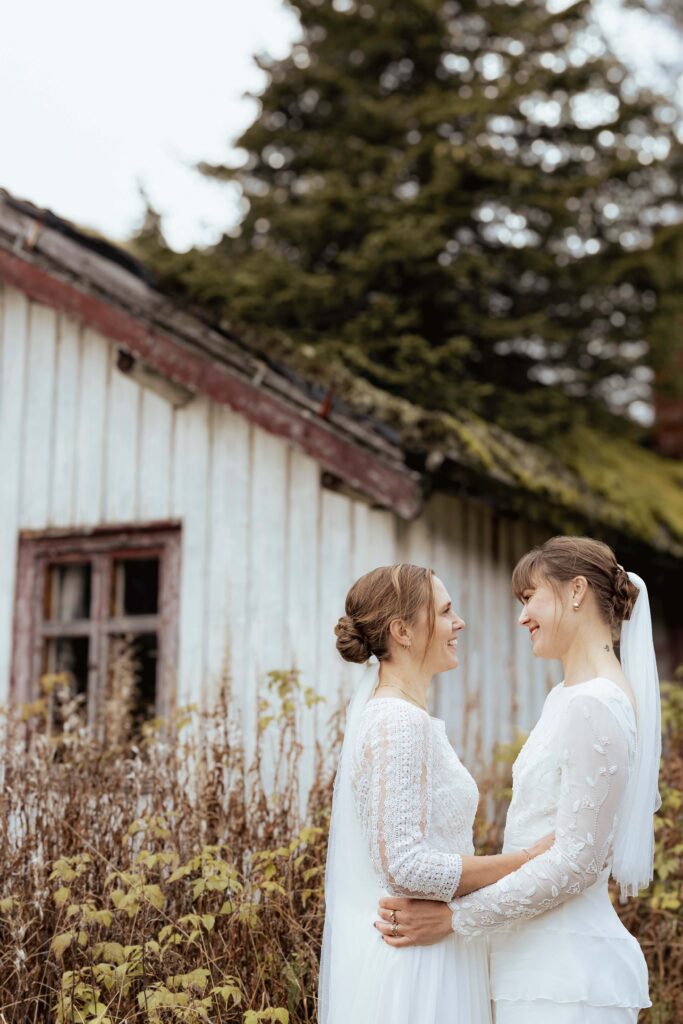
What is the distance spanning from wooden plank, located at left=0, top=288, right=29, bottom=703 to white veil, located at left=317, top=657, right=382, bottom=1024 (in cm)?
439

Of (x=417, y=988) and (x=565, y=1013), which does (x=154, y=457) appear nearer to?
(x=417, y=988)

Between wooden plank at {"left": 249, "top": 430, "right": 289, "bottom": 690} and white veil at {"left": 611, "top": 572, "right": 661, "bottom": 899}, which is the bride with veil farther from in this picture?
wooden plank at {"left": 249, "top": 430, "right": 289, "bottom": 690}

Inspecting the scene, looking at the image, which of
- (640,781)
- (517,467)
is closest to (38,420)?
(517,467)

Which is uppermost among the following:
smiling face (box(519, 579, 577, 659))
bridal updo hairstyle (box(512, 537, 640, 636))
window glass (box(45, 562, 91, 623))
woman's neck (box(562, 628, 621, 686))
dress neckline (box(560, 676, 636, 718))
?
window glass (box(45, 562, 91, 623))

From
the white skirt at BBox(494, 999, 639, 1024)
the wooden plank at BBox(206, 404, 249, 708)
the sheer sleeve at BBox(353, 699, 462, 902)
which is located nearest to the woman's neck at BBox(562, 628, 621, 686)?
the sheer sleeve at BBox(353, 699, 462, 902)

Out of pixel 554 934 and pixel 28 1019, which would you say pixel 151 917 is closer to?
pixel 28 1019

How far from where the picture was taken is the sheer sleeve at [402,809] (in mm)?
3090

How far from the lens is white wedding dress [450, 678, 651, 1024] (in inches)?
119

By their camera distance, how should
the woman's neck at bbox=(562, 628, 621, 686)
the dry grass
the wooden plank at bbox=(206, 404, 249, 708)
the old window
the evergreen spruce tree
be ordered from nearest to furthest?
the woman's neck at bbox=(562, 628, 621, 686) < the dry grass < the wooden plank at bbox=(206, 404, 249, 708) < the old window < the evergreen spruce tree

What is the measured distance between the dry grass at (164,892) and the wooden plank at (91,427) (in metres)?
2.24

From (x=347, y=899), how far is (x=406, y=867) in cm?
35

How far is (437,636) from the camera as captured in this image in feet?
11.3

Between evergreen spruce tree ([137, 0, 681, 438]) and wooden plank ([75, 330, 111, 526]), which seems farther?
evergreen spruce tree ([137, 0, 681, 438])

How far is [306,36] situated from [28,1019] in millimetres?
9162
